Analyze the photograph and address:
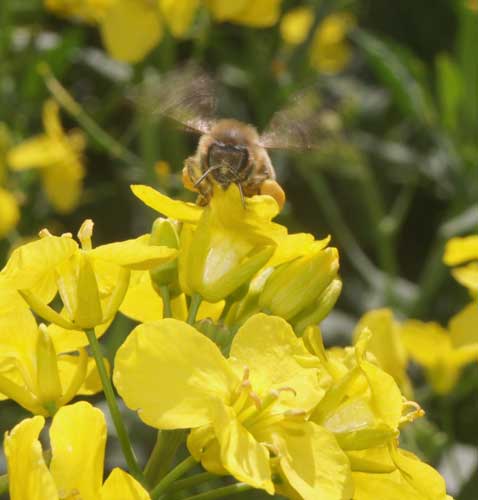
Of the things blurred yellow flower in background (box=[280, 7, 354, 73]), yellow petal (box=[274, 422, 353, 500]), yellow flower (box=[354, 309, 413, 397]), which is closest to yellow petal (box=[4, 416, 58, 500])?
yellow petal (box=[274, 422, 353, 500])

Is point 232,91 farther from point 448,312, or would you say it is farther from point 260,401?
point 260,401

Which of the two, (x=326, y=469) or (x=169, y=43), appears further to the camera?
(x=169, y=43)

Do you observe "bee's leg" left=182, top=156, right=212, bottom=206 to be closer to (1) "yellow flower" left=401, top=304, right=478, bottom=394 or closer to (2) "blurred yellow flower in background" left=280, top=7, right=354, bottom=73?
(1) "yellow flower" left=401, top=304, right=478, bottom=394

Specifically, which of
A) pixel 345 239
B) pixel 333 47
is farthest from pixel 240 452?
pixel 333 47

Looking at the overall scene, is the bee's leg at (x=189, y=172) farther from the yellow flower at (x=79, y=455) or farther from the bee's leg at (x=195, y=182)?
the yellow flower at (x=79, y=455)

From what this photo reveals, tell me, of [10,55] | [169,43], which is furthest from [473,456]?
[10,55]

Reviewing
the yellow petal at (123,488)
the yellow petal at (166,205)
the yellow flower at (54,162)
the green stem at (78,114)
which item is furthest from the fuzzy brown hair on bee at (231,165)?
the yellow flower at (54,162)

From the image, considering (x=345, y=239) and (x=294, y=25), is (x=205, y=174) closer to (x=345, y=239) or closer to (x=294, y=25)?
(x=345, y=239)
